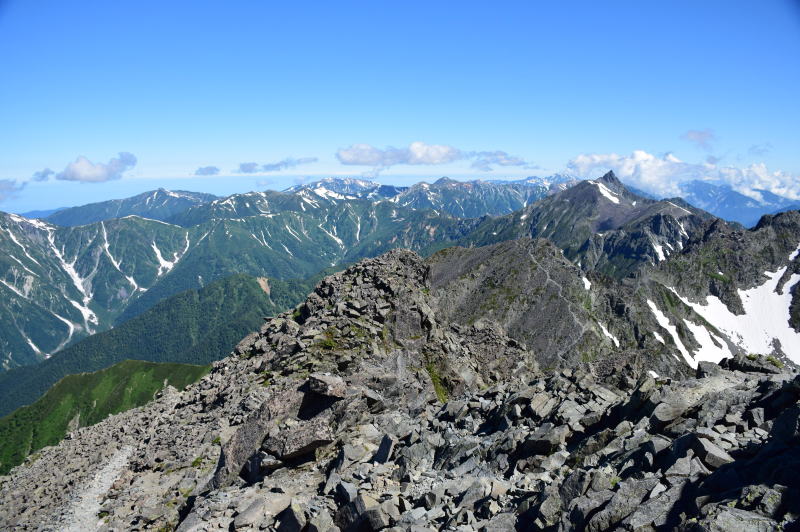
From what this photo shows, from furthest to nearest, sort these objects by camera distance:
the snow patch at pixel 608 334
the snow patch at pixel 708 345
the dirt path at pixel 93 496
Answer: the snow patch at pixel 708 345
the snow patch at pixel 608 334
the dirt path at pixel 93 496

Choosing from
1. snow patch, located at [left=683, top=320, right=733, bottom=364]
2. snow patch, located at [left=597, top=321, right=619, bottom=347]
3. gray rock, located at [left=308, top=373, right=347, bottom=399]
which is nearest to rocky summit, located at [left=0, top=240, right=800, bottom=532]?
gray rock, located at [left=308, top=373, right=347, bottom=399]

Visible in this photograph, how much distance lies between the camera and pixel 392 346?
172 feet

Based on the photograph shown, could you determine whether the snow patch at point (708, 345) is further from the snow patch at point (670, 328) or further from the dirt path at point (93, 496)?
the dirt path at point (93, 496)

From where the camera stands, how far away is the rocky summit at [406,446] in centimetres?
1536

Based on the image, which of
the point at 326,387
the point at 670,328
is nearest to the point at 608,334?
the point at 670,328

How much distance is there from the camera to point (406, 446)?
26031 mm

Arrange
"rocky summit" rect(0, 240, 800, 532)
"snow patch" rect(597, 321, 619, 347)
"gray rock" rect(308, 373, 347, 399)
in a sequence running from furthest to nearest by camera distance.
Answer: "snow patch" rect(597, 321, 619, 347) < "gray rock" rect(308, 373, 347, 399) < "rocky summit" rect(0, 240, 800, 532)

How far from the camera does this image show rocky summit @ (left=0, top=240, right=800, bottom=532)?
1536 centimetres

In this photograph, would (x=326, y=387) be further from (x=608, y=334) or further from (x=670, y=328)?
(x=670, y=328)

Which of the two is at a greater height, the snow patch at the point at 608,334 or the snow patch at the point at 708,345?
the snow patch at the point at 608,334

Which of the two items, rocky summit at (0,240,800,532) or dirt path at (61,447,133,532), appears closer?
rocky summit at (0,240,800,532)

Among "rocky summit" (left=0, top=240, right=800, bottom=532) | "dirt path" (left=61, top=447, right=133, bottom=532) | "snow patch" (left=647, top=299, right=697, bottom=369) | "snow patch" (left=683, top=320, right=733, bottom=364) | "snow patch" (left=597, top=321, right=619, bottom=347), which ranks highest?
"rocky summit" (left=0, top=240, right=800, bottom=532)

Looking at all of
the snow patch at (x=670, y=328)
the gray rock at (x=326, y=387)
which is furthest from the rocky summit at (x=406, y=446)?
the snow patch at (x=670, y=328)

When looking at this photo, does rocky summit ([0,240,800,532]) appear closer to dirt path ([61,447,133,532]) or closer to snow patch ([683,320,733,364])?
dirt path ([61,447,133,532])
